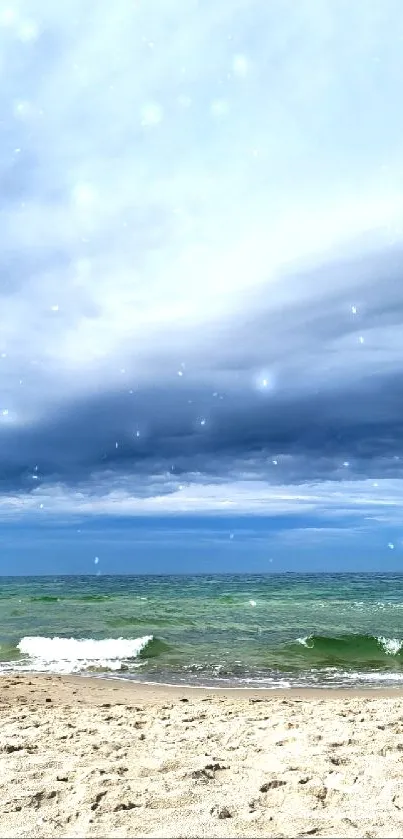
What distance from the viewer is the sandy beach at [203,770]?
4285mm

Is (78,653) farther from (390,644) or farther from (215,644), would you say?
(390,644)

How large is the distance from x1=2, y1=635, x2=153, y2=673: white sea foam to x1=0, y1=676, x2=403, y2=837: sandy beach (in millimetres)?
5204

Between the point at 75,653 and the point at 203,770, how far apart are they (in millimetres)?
11957

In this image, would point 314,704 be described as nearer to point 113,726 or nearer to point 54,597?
point 113,726

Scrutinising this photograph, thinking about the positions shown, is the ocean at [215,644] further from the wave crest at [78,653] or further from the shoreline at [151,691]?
the shoreline at [151,691]

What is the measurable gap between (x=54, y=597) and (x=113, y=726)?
103 ft

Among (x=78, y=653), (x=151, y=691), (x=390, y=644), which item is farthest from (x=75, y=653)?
(x=390, y=644)

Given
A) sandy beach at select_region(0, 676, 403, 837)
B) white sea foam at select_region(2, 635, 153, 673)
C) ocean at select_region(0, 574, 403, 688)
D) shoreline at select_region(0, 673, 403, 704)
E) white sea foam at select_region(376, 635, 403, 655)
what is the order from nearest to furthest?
sandy beach at select_region(0, 676, 403, 837) → shoreline at select_region(0, 673, 403, 704) → ocean at select_region(0, 574, 403, 688) → white sea foam at select_region(2, 635, 153, 673) → white sea foam at select_region(376, 635, 403, 655)

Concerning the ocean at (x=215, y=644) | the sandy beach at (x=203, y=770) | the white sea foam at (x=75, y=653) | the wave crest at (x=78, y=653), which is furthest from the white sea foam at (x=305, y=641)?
the sandy beach at (x=203, y=770)

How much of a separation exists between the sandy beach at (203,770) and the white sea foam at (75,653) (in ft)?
17.1

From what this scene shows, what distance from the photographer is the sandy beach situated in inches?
169

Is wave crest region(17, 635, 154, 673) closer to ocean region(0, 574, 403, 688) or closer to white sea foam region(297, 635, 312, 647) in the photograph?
ocean region(0, 574, 403, 688)

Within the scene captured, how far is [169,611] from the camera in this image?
90.1 feet

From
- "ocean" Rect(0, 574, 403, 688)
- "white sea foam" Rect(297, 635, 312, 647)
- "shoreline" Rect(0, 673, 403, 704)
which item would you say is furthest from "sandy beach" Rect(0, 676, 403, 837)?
"white sea foam" Rect(297, 635, 312, 647)
